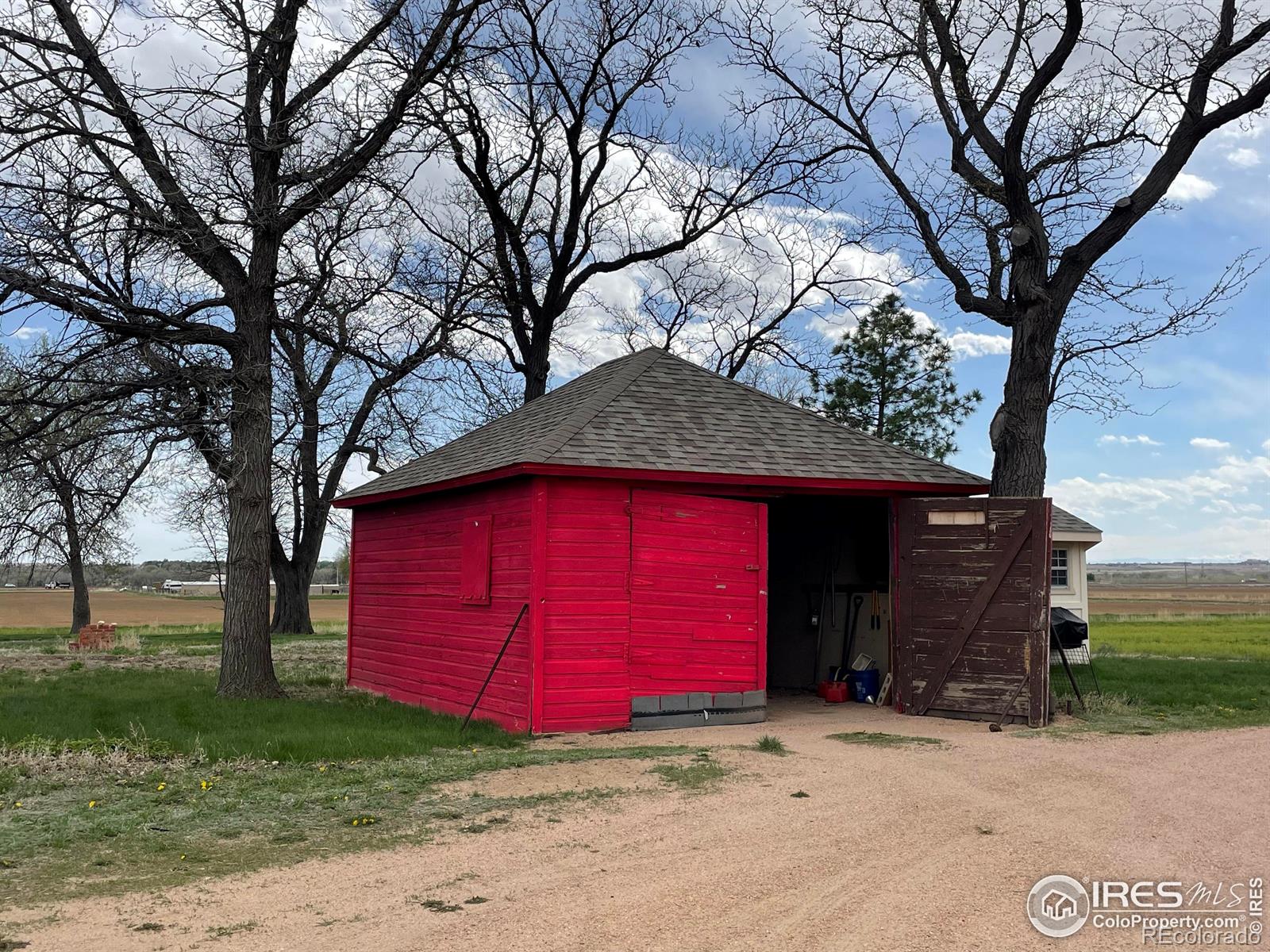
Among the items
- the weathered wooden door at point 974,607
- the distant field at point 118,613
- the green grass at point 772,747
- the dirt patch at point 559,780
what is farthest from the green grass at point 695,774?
the distant field at point 118,613

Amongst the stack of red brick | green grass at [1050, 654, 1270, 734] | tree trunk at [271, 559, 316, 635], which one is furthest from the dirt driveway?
tree trunk at [271, 559, 316, 635]

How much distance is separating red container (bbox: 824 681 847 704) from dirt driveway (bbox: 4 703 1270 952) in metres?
4.91

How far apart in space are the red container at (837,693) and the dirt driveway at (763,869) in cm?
491

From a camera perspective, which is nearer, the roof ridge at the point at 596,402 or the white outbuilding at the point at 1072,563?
the roof ridge at the point at 596,402

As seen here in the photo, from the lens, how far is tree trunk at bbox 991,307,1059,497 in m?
14.5

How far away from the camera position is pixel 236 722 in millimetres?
10820

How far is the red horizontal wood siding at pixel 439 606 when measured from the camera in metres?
11.1

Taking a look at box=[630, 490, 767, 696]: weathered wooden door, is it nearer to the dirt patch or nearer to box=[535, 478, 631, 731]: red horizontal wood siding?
box=[535, 478, 631, 731]: red horizontal wood siding

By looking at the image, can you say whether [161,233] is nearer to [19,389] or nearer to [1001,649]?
[19,389]

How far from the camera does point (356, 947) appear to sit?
449 cm

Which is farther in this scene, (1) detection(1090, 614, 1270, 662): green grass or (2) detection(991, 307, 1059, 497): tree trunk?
(1) detection(1090, 614, 1270, 662): green grass

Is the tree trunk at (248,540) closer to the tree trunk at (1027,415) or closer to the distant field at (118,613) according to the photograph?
the tree trunk at (1027,415)

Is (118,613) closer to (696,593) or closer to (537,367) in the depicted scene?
(537,367)

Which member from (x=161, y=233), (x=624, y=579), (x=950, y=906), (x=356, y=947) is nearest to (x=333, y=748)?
(x=624, y=579)
